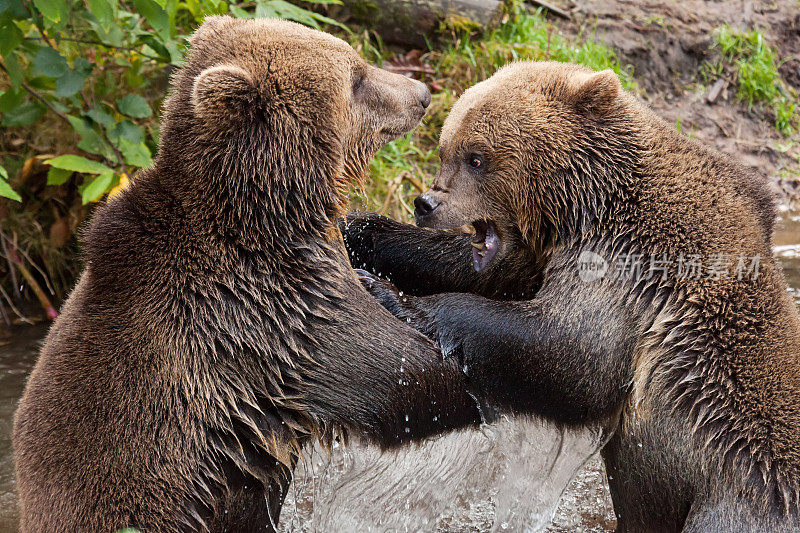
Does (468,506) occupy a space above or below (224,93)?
below

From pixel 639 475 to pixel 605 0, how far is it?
8.80 m

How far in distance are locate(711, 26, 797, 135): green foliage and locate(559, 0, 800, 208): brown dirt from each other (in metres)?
0.13

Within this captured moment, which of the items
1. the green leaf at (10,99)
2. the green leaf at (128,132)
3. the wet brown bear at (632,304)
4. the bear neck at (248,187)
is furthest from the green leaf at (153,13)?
the wet brown bear at (632,304)

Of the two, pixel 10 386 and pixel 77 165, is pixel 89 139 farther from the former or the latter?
pixel 10 386

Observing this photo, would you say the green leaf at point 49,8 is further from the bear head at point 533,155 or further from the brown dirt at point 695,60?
the brown dirt at point 695,60

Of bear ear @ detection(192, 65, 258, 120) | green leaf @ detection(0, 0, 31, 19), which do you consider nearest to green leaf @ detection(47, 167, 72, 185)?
green leaf @ detection(0, 0, 31, 19)

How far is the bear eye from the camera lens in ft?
19.1

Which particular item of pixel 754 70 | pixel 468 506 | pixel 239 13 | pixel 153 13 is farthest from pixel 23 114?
pixel 754 70

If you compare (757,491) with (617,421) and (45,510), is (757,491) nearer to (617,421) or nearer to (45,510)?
(617,421)

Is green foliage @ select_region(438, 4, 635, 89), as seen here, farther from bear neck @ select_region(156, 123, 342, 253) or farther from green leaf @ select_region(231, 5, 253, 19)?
bear neck @ select_region(156, 123, 342, 253)

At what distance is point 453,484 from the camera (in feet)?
21.7

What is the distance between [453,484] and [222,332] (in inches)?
95.3

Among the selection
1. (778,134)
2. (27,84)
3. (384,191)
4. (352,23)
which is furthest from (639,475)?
(778,134)

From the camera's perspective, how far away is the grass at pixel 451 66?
9766 millimetres
